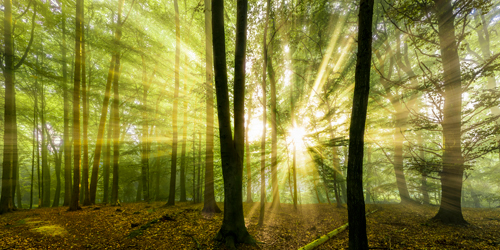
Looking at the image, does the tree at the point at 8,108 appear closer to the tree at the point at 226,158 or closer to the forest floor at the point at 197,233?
the forest floor at the point at 197,233

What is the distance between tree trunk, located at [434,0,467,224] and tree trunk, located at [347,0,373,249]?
5.15 meters

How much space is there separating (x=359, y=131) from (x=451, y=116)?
5.81 m

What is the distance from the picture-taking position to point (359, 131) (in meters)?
3.96

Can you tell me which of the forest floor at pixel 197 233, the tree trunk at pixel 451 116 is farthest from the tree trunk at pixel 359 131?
the tree trunk at pixel 451 116

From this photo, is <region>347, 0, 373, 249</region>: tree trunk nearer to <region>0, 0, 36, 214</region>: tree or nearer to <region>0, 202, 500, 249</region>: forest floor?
<region>0, 202, 500, 249</region>: forest floor

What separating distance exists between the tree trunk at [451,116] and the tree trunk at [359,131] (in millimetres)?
5149

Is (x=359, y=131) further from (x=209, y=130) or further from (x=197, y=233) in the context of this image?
(x=209, y=130)

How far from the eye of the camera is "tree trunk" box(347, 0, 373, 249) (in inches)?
153

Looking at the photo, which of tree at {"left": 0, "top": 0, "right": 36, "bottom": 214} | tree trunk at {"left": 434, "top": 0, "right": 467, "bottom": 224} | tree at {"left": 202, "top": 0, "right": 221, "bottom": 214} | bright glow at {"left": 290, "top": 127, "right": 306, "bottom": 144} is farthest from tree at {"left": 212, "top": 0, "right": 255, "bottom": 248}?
tree at {"left": 0, "top": 0, "right": 36, "bottom": 214}

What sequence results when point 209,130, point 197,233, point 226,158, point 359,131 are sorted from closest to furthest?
point 359,131, point 226,158, point 197,233, point 209,130

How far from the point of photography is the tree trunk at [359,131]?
388 centimetres

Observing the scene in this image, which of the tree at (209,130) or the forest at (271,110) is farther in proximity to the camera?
the tree at (209,130)

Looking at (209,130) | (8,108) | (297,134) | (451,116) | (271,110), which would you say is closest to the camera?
(451,116)

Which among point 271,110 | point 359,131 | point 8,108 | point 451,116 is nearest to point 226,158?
point 359,131
